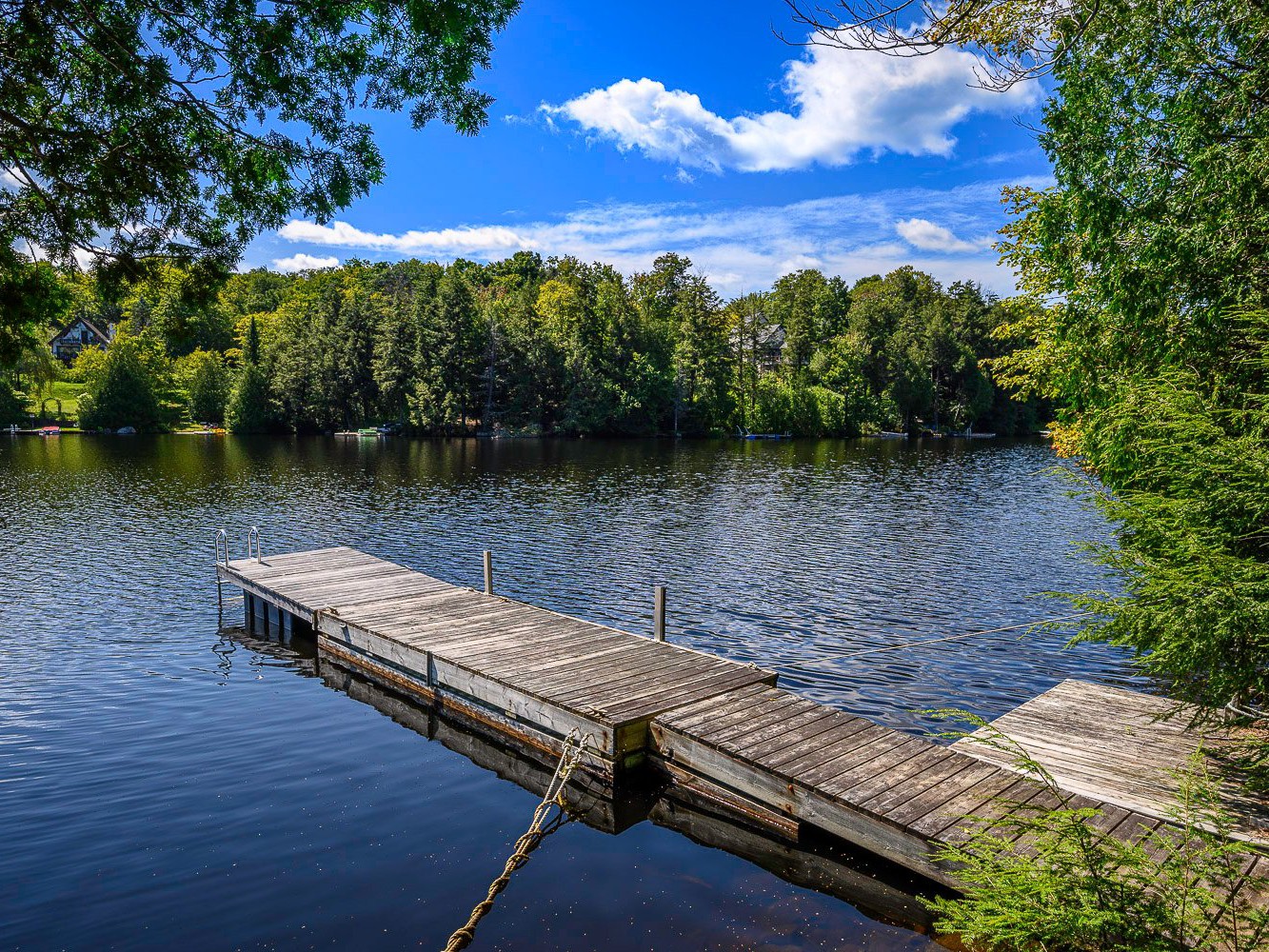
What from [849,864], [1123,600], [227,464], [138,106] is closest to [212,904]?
[849,864]

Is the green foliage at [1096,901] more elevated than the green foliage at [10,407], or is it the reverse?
the green foliage at [10,407]

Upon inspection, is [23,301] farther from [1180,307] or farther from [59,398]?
[59,398]

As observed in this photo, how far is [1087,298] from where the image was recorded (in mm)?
11844

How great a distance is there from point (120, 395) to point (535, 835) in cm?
9212

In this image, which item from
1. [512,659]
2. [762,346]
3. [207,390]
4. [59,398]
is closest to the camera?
[512,659]

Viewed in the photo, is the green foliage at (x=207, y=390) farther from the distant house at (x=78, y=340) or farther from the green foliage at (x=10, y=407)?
the distant house at (x=78, y=340)

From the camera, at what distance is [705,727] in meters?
10.2

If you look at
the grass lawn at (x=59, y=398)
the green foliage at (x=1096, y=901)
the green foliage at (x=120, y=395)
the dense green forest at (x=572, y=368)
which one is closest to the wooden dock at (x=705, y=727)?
the green foliage at (x=1096, y=901)

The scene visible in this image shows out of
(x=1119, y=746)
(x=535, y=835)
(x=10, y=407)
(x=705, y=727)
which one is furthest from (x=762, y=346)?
(x=535, y=835)

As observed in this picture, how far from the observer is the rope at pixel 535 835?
6.93 meters

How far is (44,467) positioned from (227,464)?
1029 centimetres

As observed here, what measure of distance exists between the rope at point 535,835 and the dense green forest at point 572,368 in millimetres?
74105

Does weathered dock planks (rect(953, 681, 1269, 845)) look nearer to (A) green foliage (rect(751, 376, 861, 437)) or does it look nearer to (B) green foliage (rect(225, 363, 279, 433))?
(A) green foliage (rect(751, 376, 861, 437))

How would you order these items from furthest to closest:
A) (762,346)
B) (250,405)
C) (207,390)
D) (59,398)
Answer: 1. (762,346)
2. (59,398)
3. (207,390)
4. (250,405)
